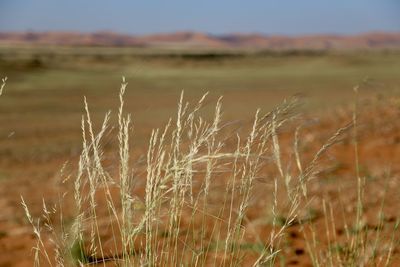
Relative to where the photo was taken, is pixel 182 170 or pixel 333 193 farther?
pixel 333 193

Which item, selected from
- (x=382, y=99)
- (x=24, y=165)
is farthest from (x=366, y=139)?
(x=24, y=165)

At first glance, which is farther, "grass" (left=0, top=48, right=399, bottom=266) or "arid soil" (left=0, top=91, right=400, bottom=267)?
"arid soil" (left=0, top=91, right=400, bottom=267)

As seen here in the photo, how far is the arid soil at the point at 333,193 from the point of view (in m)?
2.66

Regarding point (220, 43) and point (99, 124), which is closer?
point (99, 124)

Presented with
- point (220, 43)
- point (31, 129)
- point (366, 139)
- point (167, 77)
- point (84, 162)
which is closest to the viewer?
point (84, 162)

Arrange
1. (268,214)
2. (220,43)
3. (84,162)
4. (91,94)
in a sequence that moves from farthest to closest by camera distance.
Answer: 1. (220,43)
2. (91,94)
3. (268,214)
4. (84,162)

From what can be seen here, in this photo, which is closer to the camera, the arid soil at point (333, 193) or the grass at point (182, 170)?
the grass at point (182, 170)

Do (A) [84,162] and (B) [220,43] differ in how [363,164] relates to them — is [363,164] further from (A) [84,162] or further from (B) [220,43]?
(B) [220,43]

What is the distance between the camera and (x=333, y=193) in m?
3.73

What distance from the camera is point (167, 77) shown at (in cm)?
3191

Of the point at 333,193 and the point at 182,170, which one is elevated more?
the point at 182,170

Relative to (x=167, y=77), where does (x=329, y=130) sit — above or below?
above

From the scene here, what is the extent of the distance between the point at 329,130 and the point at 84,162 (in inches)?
230

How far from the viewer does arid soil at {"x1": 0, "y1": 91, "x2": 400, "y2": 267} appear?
2.66m
